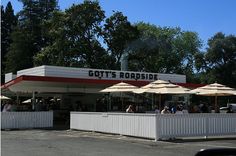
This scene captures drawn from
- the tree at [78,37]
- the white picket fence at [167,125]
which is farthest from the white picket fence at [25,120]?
the tree at [78,37]

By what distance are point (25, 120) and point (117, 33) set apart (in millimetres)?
33986

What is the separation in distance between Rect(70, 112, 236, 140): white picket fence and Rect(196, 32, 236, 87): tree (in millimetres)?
51175

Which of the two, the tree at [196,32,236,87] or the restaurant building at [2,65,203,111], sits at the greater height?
the tree at [196,32,236,87]

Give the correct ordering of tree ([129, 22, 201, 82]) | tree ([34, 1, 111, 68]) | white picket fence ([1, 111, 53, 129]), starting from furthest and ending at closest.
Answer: tree ([129, 22, 201, 82]) < tree ([34, 1, 111, 68]) < white picket fence ([1, 111, 53, 129])

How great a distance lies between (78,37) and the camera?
58406 mm

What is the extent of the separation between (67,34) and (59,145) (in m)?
42.8

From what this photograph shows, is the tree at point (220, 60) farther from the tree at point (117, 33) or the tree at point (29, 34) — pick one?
the tree at point (29, 34)

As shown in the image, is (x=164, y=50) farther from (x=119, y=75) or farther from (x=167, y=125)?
(x=167, y=125)

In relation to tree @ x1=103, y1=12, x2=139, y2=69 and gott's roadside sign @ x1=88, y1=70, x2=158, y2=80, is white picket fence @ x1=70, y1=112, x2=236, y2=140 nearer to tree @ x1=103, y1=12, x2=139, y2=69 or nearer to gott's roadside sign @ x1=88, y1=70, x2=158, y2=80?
gott's roadside sign @ x1=88, y1=70, x2=158, y2=80

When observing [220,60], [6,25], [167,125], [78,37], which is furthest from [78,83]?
[6,25]

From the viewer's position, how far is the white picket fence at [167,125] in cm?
1831

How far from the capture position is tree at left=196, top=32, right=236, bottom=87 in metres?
70.6

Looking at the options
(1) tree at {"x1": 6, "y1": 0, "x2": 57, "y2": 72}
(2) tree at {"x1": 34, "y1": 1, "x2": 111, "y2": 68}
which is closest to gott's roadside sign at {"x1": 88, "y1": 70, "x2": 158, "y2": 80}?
(2) tree at {"x1": 34, "y1": 1, "x2": 111, "y2": 68}

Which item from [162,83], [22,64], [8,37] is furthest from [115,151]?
[8,37]
